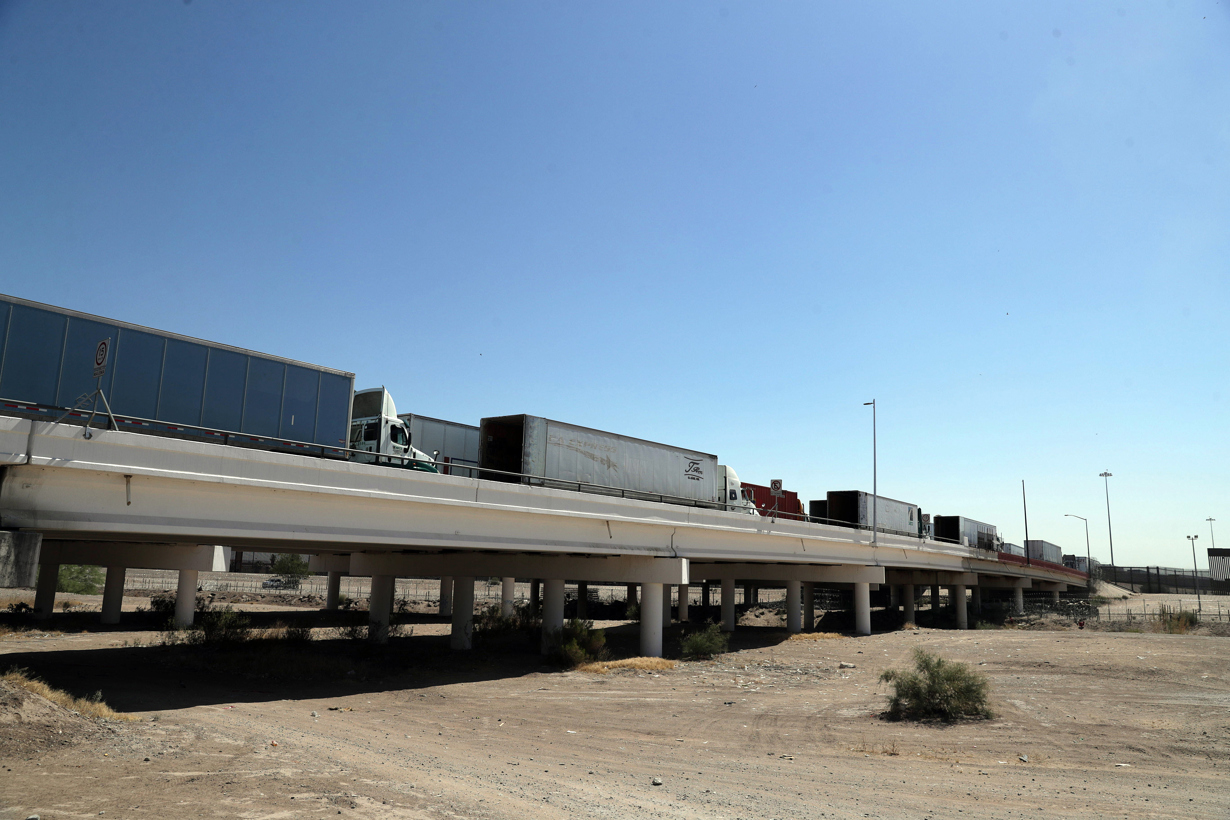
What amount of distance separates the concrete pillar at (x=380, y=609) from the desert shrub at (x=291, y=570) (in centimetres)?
5259

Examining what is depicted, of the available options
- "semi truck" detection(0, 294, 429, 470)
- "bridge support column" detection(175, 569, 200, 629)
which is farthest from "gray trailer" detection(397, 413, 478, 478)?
"bridge support column" detection(175, 569, 200, 629)

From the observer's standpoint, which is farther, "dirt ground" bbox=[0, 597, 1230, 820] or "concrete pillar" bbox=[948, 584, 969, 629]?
"concrete pillar" bbox=[948, 584, 969, 629]

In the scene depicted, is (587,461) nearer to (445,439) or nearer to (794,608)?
(445,439)

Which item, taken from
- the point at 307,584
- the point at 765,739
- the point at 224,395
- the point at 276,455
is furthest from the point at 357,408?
the point at 307,584

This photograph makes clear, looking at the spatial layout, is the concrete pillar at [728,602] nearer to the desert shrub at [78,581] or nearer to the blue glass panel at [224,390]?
the blue glass panel at [224,390]

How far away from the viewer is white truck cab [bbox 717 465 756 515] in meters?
37.9

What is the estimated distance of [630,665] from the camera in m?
27.8

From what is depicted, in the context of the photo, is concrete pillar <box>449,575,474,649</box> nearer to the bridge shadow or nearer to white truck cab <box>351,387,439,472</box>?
the bridge shadow

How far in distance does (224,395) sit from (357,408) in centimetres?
745

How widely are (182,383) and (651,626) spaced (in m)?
19.5

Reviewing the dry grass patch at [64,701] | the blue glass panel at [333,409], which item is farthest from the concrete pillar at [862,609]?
the dry grass patch at [64,701]

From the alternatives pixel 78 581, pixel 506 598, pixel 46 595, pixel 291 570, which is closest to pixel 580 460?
pixel 506 598

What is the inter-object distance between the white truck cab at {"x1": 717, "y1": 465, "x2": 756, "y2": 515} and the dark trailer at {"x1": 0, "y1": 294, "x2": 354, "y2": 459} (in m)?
20.9

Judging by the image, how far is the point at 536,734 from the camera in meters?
16.4
